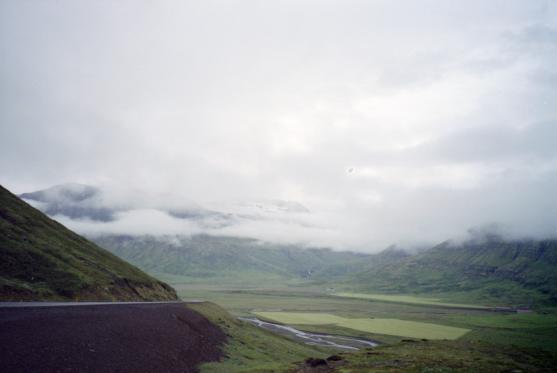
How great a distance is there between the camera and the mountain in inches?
3088

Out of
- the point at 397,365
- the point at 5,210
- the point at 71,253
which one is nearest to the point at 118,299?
→ the point at 71,253

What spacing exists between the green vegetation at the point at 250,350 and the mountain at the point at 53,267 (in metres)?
25.0

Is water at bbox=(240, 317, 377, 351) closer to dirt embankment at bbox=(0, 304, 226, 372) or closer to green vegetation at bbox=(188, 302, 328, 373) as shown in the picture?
green vegetation at bbox=(188, 302, 328, 373)

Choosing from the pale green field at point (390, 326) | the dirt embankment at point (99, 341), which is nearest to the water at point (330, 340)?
the pale green field at point (390, 326)

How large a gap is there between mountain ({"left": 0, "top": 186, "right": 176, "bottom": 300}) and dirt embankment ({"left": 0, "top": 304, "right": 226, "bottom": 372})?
73.2 feet

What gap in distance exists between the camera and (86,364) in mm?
43406

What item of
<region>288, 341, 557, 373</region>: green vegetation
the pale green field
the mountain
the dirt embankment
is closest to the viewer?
the dirt embankment

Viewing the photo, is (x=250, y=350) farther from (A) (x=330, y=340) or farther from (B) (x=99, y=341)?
(A) (x=330, y=340)

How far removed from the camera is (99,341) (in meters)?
50.3

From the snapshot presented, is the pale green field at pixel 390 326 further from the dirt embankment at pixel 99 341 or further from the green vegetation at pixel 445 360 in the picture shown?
the dirt embankment at pixel 99 341

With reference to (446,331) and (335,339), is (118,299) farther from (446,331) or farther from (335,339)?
(446,331)

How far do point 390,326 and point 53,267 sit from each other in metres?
146

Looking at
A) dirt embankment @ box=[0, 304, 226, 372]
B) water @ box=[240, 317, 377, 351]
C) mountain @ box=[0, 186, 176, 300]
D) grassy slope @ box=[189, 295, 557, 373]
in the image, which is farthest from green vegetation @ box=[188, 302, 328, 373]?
mountain @ box=[0, 186, 176, 300]

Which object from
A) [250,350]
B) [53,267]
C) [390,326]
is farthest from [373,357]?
[390,326]
